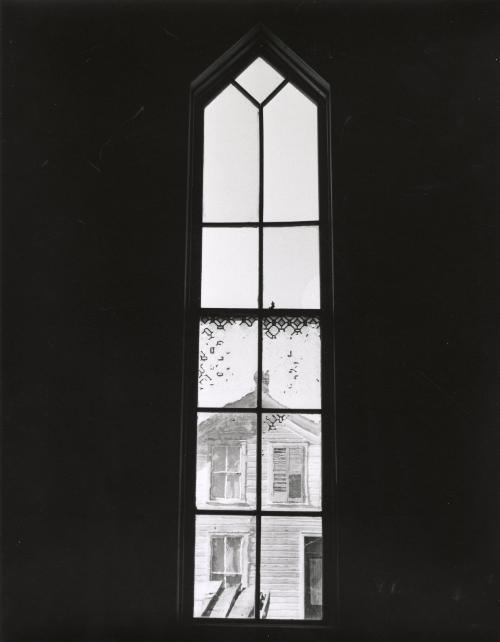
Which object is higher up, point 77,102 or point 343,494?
point 77,102

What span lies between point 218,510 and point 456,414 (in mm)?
879

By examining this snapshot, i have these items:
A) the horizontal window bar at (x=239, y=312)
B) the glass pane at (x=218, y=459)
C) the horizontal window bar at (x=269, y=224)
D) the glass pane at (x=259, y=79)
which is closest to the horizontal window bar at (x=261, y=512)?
the glass pane at (x=218, y=459)

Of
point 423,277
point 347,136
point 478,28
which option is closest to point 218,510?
point 423,277

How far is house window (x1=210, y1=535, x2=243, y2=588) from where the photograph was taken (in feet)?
6.65

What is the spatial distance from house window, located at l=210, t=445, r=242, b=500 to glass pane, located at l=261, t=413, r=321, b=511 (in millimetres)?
93

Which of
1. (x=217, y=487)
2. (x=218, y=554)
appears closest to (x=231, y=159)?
(x=217, y=487)

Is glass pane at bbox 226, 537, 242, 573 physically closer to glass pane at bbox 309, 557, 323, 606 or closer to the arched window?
the arched window

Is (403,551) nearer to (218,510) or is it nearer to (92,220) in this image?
(218,510)

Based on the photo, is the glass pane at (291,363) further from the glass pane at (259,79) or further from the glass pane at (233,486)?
the glass pane at (259,79)

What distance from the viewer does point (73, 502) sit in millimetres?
1965

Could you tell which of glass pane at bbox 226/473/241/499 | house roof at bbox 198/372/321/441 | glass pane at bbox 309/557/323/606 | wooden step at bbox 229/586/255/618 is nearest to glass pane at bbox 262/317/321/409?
house roof at bbox 198/372/321/441

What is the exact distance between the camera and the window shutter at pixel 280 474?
2.07 meters

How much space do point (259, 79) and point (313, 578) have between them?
6.17 ft

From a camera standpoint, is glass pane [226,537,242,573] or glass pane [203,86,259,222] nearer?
glass pane [226,537,242,573]
